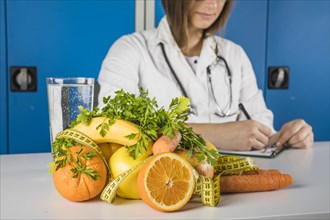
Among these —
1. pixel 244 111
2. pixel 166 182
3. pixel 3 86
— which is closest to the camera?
pixel 166 182

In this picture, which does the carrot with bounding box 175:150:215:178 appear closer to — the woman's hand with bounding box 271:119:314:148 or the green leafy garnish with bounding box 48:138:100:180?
the green leafy garnish with bounding box 48:138:100:180

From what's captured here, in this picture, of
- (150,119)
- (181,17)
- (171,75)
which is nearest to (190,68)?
(171,75)

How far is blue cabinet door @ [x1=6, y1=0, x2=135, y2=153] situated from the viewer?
225cm

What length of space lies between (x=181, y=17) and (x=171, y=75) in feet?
0.76

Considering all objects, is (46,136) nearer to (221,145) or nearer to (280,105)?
(221,145)

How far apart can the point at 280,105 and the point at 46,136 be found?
1.26m

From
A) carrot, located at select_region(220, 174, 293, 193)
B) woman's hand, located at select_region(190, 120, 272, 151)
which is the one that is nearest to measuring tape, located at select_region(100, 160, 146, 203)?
carrot, located at select_region(220, 174, 293, 193)

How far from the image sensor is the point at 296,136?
149cm

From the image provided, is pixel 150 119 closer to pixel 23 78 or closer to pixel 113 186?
pixel 113 186

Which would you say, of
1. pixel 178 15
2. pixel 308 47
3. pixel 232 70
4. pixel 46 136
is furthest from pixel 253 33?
pixel 46 136

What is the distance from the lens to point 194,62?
200 centimetres

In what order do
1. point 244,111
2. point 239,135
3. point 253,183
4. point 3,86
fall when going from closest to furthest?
point 253,183 → point 239,135 → point 244,111 → point 3,86

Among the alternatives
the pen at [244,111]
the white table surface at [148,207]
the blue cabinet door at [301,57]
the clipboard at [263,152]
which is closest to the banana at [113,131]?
the white table surface at [148,207]

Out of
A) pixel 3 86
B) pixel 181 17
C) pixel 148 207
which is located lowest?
pixel 148 207
